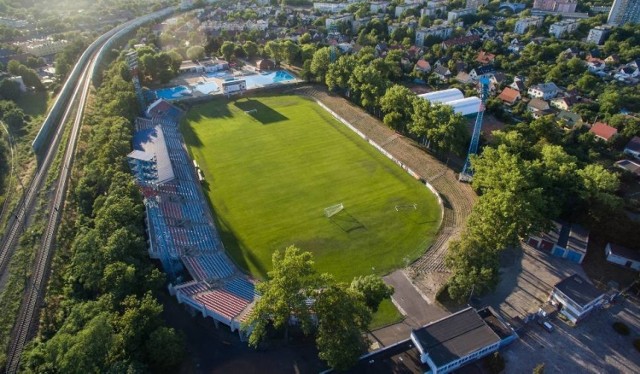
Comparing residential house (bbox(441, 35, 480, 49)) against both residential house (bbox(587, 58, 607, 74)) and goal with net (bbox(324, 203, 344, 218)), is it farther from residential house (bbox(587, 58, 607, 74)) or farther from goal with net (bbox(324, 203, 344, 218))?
goal with net (bbox(324, 203, 344, 218))

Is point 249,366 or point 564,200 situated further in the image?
point 564,200

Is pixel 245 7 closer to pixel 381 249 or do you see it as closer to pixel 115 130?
pixel 115 130

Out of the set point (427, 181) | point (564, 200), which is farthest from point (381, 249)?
point (564, 200)

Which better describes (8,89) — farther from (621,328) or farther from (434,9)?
(434,9)

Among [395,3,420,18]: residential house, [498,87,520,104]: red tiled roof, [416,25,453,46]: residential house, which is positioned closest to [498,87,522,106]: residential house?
[498,87,520,104]: red tiled roof

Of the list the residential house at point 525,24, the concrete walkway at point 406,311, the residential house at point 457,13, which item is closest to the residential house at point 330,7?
the residential house at point 457,13
